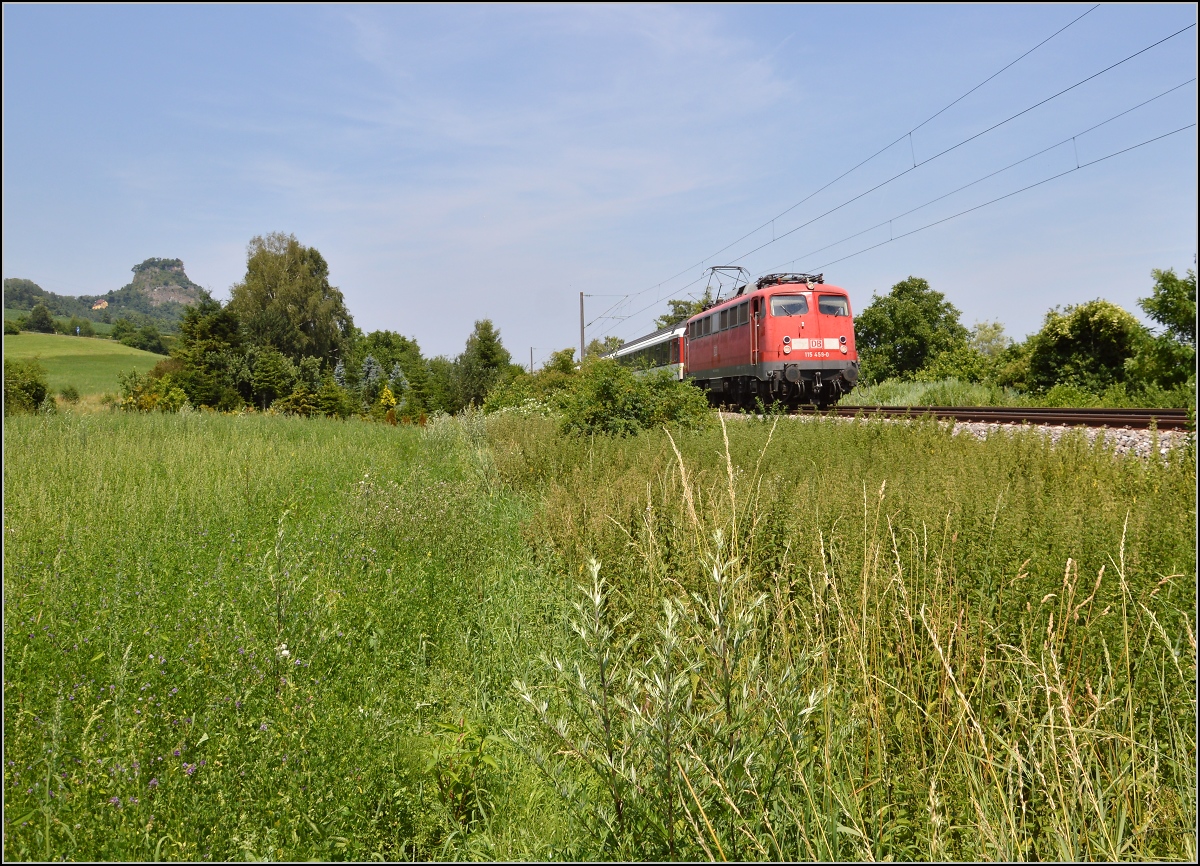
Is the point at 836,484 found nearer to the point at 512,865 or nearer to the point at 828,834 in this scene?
→ the point at 828,834

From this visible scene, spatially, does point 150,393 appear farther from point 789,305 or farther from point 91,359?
point 91,359

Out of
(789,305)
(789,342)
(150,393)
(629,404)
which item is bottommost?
(629,404)

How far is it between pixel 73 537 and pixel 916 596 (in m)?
5.20

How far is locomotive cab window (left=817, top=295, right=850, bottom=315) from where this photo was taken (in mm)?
17703

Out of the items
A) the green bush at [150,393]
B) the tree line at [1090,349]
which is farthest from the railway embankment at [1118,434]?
the green bush at [150,393]

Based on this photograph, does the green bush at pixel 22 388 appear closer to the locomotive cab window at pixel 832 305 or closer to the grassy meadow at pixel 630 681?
the grassy meadow at pixel 630 681

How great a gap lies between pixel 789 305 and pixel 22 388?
16.9 meters

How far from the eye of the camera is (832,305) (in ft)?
58.6

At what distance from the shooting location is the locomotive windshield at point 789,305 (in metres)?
17.2

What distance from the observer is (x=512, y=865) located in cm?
181

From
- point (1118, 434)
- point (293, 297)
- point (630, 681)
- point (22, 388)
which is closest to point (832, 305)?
point (1118, 434)

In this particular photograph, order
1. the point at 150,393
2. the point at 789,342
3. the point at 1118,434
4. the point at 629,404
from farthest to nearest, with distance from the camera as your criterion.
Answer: the point at 150,393
the point at 789,342
the point at 629,404
the point at 1118,434

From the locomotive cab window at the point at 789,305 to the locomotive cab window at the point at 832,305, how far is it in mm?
515

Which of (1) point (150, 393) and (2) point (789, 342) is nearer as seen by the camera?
(2) point (789, 342)
